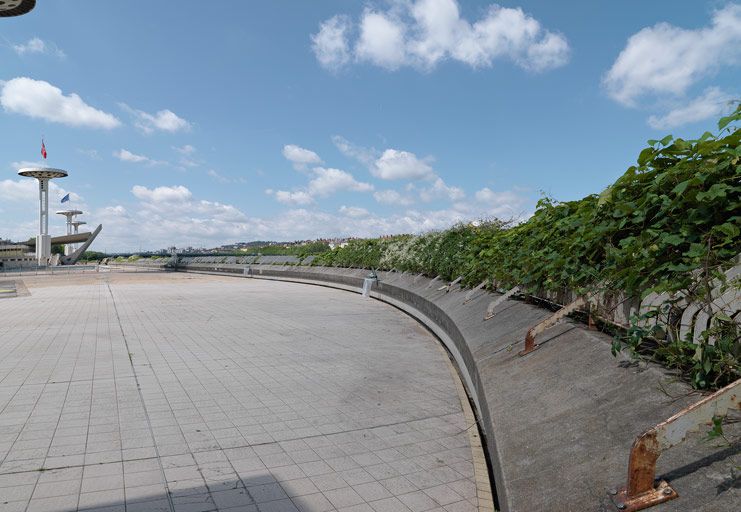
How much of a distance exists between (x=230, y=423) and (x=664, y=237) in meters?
4.00

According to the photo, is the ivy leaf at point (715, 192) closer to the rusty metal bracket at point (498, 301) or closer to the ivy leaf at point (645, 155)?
the ivy leaf at point (645, 155)

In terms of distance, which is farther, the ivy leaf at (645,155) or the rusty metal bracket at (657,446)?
the ivy leaf at (645,155)

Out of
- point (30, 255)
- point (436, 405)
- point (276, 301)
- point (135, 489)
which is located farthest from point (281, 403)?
point (30, 255)

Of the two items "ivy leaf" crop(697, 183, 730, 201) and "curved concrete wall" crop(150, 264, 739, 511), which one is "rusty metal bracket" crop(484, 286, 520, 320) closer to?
"curved concrete wall" crop(150, 264, 739, 511)

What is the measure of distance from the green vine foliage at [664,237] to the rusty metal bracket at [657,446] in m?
0.28

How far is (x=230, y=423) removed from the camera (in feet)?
15.9

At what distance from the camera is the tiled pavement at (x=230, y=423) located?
3496 mm

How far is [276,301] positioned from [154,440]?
1179 centimetres

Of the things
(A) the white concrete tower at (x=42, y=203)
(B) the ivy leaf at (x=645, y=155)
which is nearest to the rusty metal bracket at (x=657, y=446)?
(B) the ivy leaf at (x=645, y=155)

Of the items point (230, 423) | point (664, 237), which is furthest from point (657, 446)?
point (230, 423)

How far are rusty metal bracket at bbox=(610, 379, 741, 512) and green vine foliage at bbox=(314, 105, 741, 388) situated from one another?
284 millimetres

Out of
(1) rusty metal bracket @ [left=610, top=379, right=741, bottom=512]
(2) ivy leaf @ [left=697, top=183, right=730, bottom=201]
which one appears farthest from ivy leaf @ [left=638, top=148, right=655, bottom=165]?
(1) rusty metal bracket @ [left=610, top=379, right=741, bottom=512]

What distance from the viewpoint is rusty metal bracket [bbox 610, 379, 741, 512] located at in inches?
80.6

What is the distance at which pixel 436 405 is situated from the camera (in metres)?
5.55
